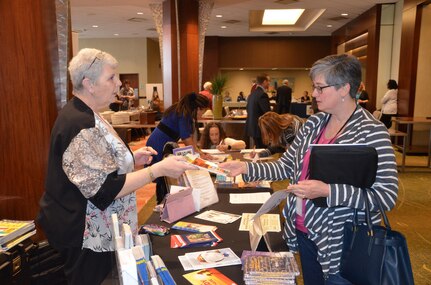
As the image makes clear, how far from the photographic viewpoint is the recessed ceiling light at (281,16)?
11531 mm

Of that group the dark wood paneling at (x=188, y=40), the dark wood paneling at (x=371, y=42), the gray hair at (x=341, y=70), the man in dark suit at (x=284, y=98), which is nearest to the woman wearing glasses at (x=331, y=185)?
the gray hair at (x=341, y=70)

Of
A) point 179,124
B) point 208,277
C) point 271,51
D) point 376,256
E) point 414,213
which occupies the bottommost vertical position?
point 414,213

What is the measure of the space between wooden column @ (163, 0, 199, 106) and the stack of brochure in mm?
6406

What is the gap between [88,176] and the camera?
1407mm

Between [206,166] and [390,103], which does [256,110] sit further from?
[206,166]

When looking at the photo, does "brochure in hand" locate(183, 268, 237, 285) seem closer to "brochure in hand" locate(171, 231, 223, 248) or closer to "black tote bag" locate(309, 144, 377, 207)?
"brochure in hand" locate(171, 231, 223, 248)

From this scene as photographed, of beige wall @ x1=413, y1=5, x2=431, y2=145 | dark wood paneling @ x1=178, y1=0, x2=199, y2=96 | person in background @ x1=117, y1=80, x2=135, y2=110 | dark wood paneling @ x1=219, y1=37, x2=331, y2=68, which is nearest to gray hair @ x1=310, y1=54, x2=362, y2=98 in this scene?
dark wood paneling @ x1=178, y1=0, x2=199, y2=96

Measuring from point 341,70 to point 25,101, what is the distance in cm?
188

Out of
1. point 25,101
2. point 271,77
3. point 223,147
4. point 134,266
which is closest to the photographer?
point 134,266

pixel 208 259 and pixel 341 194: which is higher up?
pixel 341 194

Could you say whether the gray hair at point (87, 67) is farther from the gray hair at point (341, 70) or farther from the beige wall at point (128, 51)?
the beige wall at point (128, 51)

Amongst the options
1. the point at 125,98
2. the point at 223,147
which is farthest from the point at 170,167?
the point at 125,98

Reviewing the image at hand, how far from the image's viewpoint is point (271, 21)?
13.2 metres

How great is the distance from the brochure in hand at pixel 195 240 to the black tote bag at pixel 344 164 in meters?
0.58
